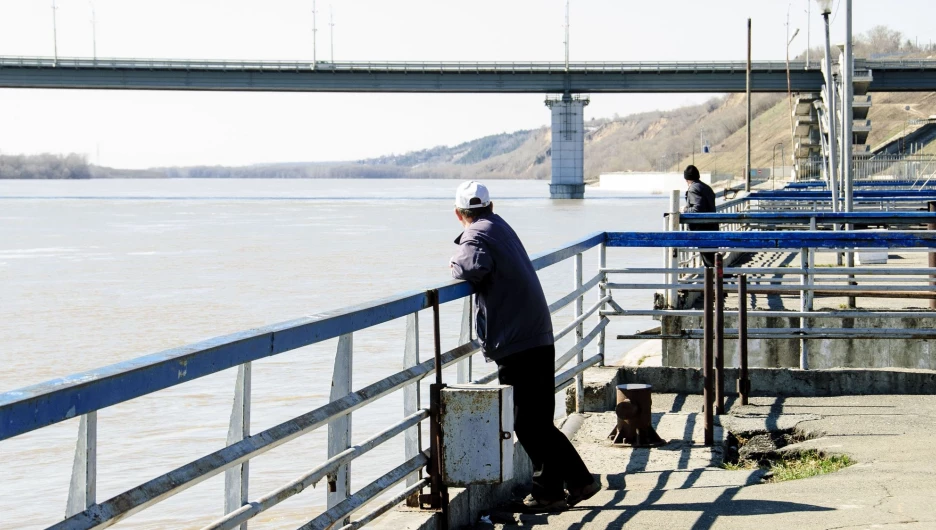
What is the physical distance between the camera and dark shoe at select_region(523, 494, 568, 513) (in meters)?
6.48

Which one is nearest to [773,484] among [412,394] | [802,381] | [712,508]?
[712,508]

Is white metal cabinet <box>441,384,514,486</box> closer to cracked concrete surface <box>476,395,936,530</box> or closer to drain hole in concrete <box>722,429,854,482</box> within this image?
cracked concrete surface <box>476,395,936,530</box>

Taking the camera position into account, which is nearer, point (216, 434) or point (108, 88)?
point (216, 434)

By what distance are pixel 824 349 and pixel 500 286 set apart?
7.34 meters

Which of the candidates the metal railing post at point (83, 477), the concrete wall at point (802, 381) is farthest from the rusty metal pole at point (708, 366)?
the metal railing post at point (83, 477)

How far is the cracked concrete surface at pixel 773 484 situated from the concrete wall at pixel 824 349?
2927 millimetres

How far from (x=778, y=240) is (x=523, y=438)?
17.8 feet

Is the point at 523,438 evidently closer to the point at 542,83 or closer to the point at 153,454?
the point at 153,454

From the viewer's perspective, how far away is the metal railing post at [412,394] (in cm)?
573

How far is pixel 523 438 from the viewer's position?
637 cm

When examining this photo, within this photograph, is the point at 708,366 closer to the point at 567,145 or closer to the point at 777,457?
the point at 777,457

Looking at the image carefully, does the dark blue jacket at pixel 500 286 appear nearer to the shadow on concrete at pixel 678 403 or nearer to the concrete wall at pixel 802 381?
the shadow on concrete at pixel 678 403

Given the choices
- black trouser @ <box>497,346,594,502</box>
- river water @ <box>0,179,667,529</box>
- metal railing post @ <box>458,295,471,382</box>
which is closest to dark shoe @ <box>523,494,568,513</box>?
black trouser @ <box>497,346,594,502</box>

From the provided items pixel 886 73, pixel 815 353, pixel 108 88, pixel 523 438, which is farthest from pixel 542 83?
pixel 523 438
